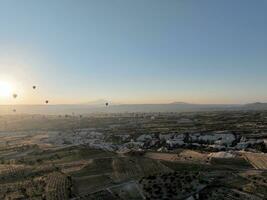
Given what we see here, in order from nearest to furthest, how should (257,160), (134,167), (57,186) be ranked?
(57,186), (134,167), (257,160)

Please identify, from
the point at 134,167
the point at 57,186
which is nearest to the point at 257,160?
the point at 134,167

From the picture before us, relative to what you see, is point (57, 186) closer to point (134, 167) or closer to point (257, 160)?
point (134, 167)

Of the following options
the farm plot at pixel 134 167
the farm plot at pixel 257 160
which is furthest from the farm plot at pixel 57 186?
the farm plot at pixel 257 160

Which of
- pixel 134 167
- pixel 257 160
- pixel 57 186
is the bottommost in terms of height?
pixel 57 186

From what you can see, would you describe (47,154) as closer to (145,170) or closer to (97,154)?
(97,154)

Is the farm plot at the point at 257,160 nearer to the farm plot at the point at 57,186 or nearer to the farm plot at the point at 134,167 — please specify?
the farm plot at the point at 134,167

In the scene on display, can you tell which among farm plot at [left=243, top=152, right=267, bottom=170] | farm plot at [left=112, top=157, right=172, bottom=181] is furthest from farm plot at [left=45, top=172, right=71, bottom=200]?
farm plot at [left=243, top=152, right=267, bottom=170]

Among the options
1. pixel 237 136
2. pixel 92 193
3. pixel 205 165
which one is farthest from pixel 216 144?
pixel 92 193

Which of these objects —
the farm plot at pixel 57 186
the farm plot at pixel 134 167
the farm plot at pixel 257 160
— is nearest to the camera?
the farm plot at pixel 57 186

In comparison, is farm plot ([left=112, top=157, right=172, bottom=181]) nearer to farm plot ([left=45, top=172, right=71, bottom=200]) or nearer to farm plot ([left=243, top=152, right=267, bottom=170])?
farm plot ([left=45, top=172, right=71, bottom=200])

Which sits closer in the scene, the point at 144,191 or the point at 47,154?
the point at 144,191

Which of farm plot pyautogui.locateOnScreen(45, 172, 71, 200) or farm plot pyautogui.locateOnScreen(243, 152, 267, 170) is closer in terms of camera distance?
farm plot pyautogui.locateOnScreen(45, 172, 71, 200)
